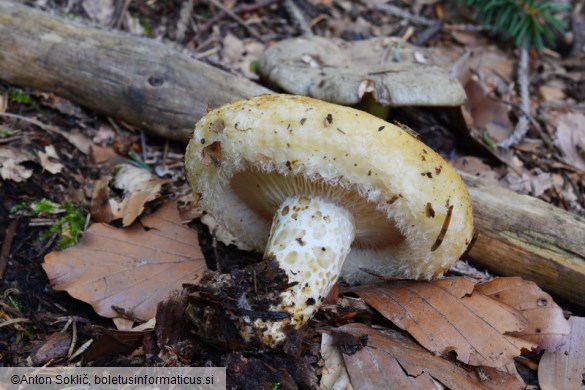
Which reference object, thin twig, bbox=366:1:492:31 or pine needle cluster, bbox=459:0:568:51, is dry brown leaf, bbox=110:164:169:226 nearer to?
thin twig, bbox=366:1:492:31

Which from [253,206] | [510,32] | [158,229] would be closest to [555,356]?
[253,206]

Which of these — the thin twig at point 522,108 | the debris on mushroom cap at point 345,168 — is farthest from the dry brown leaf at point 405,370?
the thin twig at point 522,108

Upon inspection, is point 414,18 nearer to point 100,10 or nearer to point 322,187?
point 100,10

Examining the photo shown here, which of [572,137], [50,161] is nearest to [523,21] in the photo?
[572,137]

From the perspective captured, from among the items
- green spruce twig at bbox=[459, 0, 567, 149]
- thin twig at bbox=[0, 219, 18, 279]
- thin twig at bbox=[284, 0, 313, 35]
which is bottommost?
thin twig at bbox=[0, 219, 18, 279]

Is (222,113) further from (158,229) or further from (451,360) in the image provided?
(451,360)

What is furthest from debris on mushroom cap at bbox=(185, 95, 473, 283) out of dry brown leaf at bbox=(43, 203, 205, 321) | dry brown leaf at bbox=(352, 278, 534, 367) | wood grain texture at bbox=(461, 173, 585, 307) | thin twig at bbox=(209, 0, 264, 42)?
thin twig at bbox=(209, 0, 264, 42)
